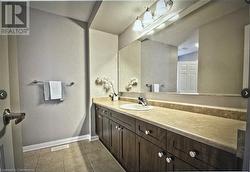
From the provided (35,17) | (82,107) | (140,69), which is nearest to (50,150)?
(82,107)

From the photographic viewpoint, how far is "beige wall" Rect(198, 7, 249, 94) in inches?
42.4

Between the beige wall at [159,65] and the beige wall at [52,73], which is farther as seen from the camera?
the beige wall at [52,73]

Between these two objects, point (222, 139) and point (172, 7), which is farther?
point (172, 7)

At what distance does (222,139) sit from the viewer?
0.69 meters

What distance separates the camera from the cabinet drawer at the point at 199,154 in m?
0.65

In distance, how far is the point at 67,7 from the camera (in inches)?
92.2

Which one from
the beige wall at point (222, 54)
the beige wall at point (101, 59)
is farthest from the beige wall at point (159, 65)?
the beige wall at point (101, 59)

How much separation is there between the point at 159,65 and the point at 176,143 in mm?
1215

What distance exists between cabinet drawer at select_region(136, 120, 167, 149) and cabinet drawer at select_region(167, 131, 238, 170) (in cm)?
6

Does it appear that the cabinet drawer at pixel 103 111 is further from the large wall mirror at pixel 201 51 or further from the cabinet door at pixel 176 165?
the cabinet door at pixel 176 165

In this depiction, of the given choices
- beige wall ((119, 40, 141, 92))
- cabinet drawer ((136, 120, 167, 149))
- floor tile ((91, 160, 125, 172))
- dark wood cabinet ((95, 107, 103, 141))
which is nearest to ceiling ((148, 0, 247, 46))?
beige wall ((119, 40, 141, 92))

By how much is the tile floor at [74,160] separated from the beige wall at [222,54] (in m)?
1.50

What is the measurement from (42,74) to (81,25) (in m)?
1.24

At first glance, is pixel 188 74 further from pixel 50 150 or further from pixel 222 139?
pixel 50 150
